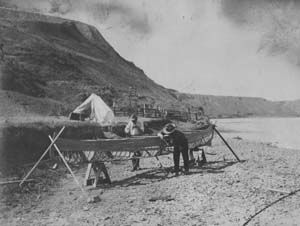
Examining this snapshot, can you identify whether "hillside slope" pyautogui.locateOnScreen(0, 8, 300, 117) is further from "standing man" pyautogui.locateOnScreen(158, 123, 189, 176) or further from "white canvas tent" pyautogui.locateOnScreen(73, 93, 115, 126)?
"standing man" pyautogui.locateOnScreen(158, 123, 189, 176)

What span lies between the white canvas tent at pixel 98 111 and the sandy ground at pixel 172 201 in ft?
33.5

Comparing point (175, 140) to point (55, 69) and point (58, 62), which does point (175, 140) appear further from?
point (58, 62)

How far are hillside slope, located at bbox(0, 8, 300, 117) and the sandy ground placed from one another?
1634 centimetres

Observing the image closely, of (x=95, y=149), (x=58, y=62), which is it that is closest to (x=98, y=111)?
(x=95, y=149)

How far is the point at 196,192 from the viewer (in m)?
10.1

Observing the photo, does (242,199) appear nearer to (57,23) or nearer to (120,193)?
(120,193)

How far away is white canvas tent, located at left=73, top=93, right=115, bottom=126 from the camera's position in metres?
23.2

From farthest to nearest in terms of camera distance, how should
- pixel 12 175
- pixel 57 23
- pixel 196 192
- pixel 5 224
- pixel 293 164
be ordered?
pixel 57 23, pixel 293 164, pixel 12 175, pixel 196 192, pixel 5 224

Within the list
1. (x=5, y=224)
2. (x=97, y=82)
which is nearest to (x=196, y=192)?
(x=5, y=224)

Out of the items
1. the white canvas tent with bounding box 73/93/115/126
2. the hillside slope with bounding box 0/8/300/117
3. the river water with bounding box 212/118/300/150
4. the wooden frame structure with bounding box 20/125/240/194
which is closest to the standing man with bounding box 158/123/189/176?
the wooden frame structure with bounding box 20/125/240/194

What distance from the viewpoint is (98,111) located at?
23938 mm

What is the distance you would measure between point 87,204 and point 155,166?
6.29m

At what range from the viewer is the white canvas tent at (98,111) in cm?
2322

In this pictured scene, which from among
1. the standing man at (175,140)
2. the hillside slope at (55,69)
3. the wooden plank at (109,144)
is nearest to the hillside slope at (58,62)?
the hillside slope at (55,69)
